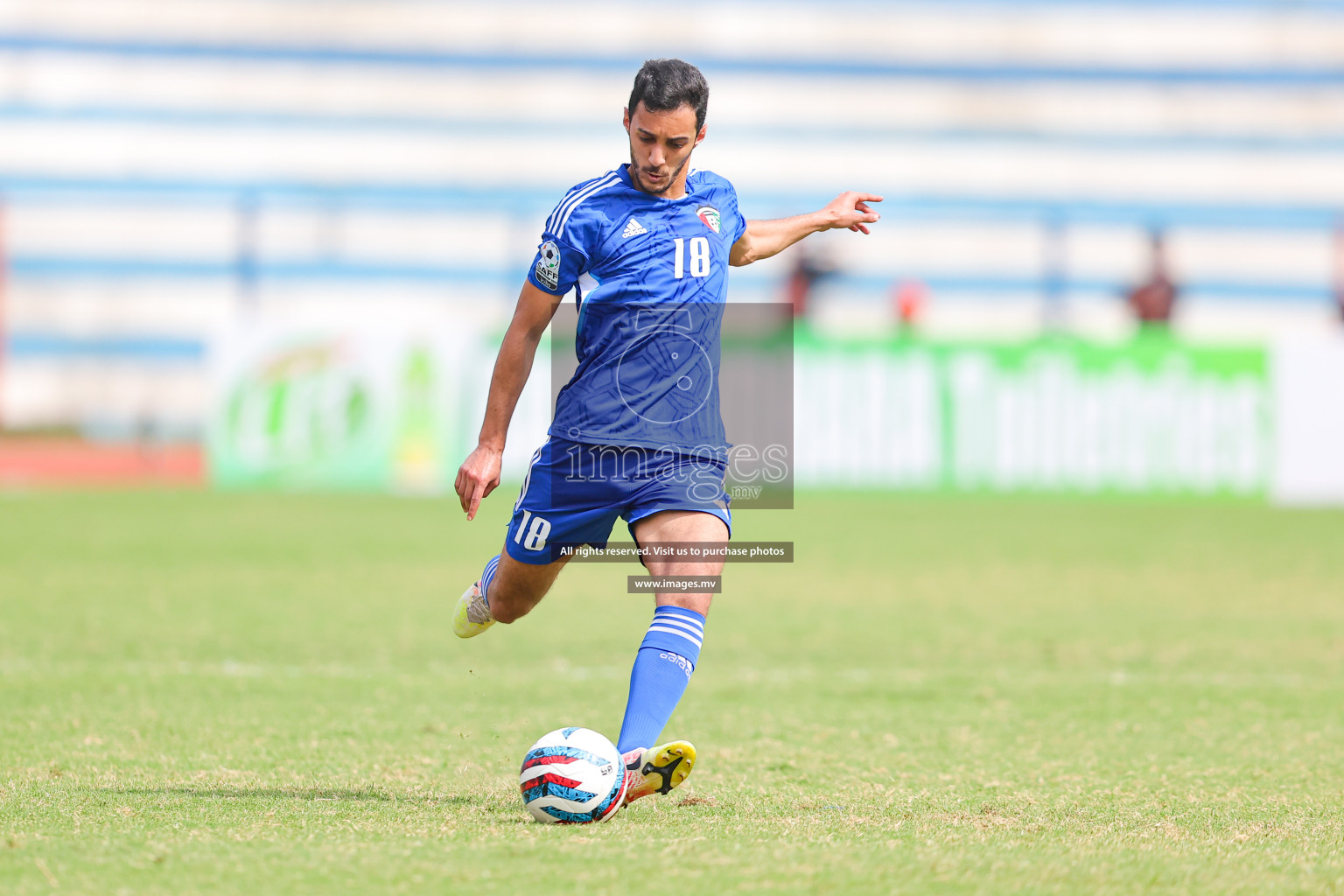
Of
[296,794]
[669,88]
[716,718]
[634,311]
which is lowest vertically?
[716,718]

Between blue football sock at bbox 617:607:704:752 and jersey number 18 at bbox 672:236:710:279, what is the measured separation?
3.06 ft

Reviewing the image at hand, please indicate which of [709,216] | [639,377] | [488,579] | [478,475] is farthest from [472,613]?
[709,216]

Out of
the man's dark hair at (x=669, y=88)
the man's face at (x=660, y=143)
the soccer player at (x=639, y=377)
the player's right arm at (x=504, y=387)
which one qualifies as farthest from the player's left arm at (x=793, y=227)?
the player's right arm at (x=504, y=387)

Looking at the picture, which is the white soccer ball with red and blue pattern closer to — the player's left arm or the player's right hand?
the player's right hand

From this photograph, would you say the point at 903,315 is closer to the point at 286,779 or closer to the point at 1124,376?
the point at 1124,376

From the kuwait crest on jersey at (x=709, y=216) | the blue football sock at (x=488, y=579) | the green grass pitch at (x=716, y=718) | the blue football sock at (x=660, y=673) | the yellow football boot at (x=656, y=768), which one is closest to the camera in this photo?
the green grass pitch at (x=716, y=718)

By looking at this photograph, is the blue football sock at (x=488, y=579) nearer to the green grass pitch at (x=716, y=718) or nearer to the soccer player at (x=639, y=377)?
the soccer player at (x=639, y=377)

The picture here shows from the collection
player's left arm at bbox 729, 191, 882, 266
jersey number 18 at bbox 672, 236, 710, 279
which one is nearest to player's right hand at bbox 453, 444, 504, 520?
jersey number 18 at bbox 672, 236, 710, 279

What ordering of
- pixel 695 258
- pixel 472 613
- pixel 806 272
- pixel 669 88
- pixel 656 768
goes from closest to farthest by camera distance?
1. pixel 656 768
2. pixel 669 88
3. pixel 695 258
4. pixel 472 613
5. pixel 806 272

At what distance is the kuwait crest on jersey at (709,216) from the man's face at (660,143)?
0.15 meters

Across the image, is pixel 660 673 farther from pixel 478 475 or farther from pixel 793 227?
pixel 793 227

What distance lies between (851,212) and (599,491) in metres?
1.33

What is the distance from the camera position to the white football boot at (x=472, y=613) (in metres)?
4.80

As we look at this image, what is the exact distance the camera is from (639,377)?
14.3ft
